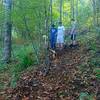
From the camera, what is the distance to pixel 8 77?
11.1m

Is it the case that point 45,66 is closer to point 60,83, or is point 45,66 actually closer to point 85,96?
point 60,83

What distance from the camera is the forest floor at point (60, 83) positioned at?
848 centimetres

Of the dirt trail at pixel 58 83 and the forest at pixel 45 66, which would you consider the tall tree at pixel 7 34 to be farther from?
the dirt trail at pixel 58 83

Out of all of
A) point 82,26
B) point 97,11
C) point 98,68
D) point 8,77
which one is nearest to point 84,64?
point 98,68

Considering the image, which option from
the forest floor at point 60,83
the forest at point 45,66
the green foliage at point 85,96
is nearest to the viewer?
the green foliage at point 85,96

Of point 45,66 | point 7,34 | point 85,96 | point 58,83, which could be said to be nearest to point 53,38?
point 7,34

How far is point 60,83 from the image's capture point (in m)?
9.16

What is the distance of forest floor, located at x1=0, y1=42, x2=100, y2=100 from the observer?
8.48m

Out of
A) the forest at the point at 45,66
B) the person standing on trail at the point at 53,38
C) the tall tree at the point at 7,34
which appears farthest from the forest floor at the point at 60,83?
the tall tree at the point at 7,34

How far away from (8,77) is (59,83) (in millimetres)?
2673

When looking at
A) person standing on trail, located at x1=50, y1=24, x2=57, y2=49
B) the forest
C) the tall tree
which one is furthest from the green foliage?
the tall tree

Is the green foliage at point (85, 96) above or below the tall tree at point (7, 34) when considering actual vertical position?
below

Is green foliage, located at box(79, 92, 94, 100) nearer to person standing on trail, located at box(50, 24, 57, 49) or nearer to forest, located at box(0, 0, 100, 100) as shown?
forest, located at box(0, 0, 100, 100)

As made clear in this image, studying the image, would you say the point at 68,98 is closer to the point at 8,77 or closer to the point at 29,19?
the point at 8,77
